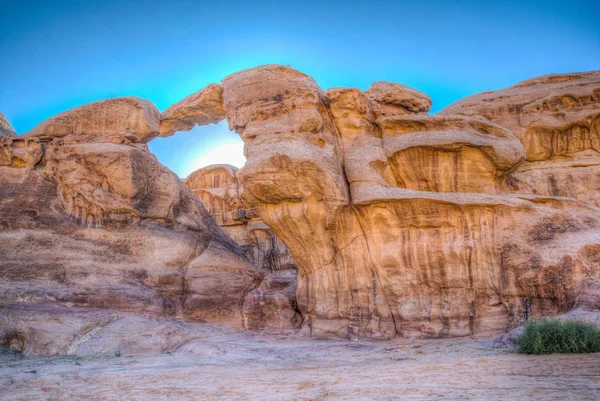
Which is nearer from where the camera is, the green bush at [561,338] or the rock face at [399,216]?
the green bush at [561,338]

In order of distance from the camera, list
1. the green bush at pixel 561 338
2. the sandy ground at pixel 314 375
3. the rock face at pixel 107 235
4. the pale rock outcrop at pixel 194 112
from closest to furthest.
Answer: the sandy ground at pixel 314 375, the green bush at pixel 561 338, the rock face at pixel 107 235, the pale rock outcrop at pixel 194 112

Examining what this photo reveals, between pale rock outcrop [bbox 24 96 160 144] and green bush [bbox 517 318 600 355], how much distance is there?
12.2 metres

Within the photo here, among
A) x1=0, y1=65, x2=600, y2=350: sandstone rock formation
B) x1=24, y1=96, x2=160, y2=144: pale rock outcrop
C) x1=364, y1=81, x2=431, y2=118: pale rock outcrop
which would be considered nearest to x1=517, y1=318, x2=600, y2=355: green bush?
x1=0, y1=65, x2=600, y2=350: sandstone rock formation

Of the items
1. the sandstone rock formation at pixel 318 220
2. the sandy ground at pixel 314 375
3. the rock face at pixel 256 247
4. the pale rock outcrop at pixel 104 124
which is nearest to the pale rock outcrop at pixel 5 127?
the pale rock outcrop at pixel 104 124

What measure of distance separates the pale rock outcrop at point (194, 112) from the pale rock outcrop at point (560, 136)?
740cm

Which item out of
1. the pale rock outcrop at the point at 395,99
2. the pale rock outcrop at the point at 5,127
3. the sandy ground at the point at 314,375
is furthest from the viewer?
the pale rock outcrop at the point at 5,127

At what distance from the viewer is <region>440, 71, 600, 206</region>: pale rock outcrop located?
52.6 ft

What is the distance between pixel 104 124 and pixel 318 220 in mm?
7915

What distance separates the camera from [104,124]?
15555mm

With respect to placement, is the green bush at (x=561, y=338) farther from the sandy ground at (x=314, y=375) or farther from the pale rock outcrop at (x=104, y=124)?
the pale rock outcrop at (x=104, y=124)

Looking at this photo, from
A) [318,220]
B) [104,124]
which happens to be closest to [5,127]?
[104,124]

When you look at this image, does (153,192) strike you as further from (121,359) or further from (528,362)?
(528,362)

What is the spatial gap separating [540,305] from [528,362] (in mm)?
4109

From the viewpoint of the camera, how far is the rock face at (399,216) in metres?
10.7
